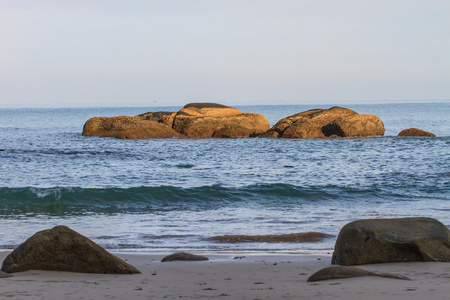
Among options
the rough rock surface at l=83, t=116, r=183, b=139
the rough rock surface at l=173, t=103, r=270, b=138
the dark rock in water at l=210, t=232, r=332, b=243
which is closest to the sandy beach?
the dark rock in water at l=210, t=232, r=332, b=243

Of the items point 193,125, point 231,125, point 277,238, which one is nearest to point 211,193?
point 277,238

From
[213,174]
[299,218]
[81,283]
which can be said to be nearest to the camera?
[81,283]

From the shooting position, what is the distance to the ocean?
1118 cm

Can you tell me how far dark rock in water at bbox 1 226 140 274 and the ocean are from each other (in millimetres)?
2433

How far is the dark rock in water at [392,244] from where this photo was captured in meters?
7.21

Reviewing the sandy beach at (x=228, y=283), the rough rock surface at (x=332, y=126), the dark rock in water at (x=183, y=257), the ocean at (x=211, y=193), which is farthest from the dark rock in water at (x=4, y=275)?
the rough rock surface at (x=332, y=126)

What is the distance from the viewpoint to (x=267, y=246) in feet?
32.1

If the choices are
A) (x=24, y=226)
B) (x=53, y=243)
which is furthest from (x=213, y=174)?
(x=53, y=243)

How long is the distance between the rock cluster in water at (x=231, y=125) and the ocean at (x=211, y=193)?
26.6ft

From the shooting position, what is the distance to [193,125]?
4072cm

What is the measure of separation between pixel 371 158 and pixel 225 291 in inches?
881

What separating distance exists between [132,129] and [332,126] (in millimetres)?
14844

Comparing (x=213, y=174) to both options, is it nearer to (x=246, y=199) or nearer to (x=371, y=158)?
(x=246, y=199)

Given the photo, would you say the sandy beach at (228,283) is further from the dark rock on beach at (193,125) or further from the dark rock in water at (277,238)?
the dark rock on beach at (193,125)
